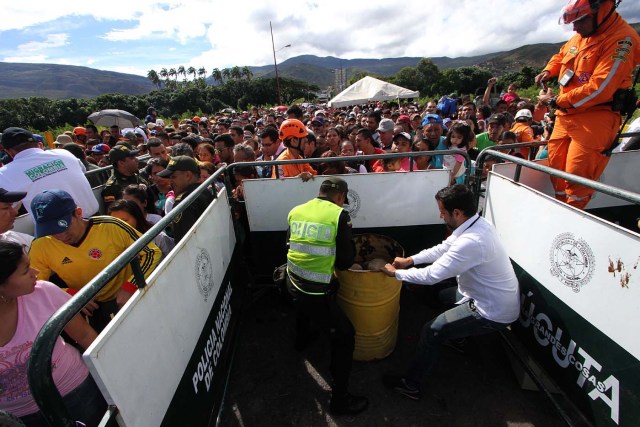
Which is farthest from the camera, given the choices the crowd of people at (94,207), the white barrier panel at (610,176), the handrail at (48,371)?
the white barrier panel at (610,176)

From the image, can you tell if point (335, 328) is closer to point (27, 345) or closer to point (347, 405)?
point (347, 405)

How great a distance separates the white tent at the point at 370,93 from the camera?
632 inches

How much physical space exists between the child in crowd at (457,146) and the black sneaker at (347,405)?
9.62 feet

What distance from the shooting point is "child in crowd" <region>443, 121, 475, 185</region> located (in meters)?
4.41

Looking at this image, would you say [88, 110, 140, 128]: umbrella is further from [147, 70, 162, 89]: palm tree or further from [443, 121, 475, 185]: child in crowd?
[147, 70, 162, 89]: palm tree

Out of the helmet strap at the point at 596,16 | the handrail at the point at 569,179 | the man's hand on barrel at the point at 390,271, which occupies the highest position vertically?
the helmet strap at the point at 596,16

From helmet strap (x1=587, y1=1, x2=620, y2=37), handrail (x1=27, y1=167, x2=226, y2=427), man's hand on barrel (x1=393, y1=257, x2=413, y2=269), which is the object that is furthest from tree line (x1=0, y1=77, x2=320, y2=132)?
handrail (x1=27, y1=167, x2=226, y2=427)

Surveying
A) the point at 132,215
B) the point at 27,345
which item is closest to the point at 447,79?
the point at 132,215

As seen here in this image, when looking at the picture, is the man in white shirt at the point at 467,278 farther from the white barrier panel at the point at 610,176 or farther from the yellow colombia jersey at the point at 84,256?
the yellow colombia jersey at the point at 84,256

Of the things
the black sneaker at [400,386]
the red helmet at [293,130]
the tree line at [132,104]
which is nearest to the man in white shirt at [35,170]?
the red helmet at [293,130]

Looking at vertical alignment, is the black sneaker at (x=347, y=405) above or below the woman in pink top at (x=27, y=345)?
below

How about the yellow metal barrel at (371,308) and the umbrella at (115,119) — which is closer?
the yellow metal barrel at (371,308)

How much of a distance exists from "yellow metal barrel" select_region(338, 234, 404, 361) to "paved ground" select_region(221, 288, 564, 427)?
18cm

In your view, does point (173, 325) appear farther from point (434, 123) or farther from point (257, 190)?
point (434, 123)
